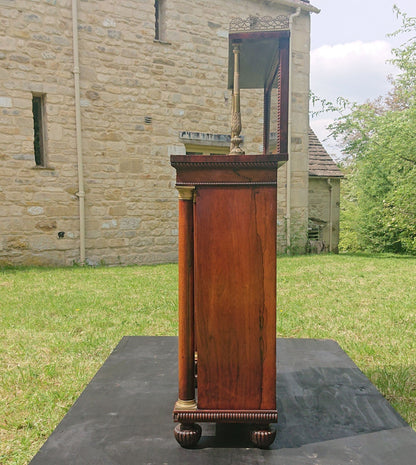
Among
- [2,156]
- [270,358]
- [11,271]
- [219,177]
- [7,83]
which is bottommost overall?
[11,271]

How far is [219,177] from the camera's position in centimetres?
159

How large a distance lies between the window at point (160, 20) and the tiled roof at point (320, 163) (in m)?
Result: 5.10

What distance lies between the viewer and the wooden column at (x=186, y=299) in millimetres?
1615

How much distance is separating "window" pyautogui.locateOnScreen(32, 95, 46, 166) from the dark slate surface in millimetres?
5928

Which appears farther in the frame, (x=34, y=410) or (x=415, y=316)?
(x=415, y=316)

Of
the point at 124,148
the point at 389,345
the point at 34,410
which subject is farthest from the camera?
the point at 124,148

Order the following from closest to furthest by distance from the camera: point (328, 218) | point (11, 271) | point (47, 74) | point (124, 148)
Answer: point (11, 271) → point (47, 74) → point (124, 148) → point (328, 218)

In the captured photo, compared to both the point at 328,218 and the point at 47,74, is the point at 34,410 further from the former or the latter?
the point at 328,218

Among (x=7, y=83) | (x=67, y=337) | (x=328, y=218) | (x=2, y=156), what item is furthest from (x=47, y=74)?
(x=328, y=218)

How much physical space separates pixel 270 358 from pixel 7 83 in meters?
7.00

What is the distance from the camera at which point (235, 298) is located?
5.33 ft

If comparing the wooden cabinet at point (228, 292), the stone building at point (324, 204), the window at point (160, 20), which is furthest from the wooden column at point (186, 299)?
the stone building at point (324, 204)

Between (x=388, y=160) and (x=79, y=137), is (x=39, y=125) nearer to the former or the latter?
(x=79, y=137)

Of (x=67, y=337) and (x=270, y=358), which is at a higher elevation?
(x=270, y=358)
